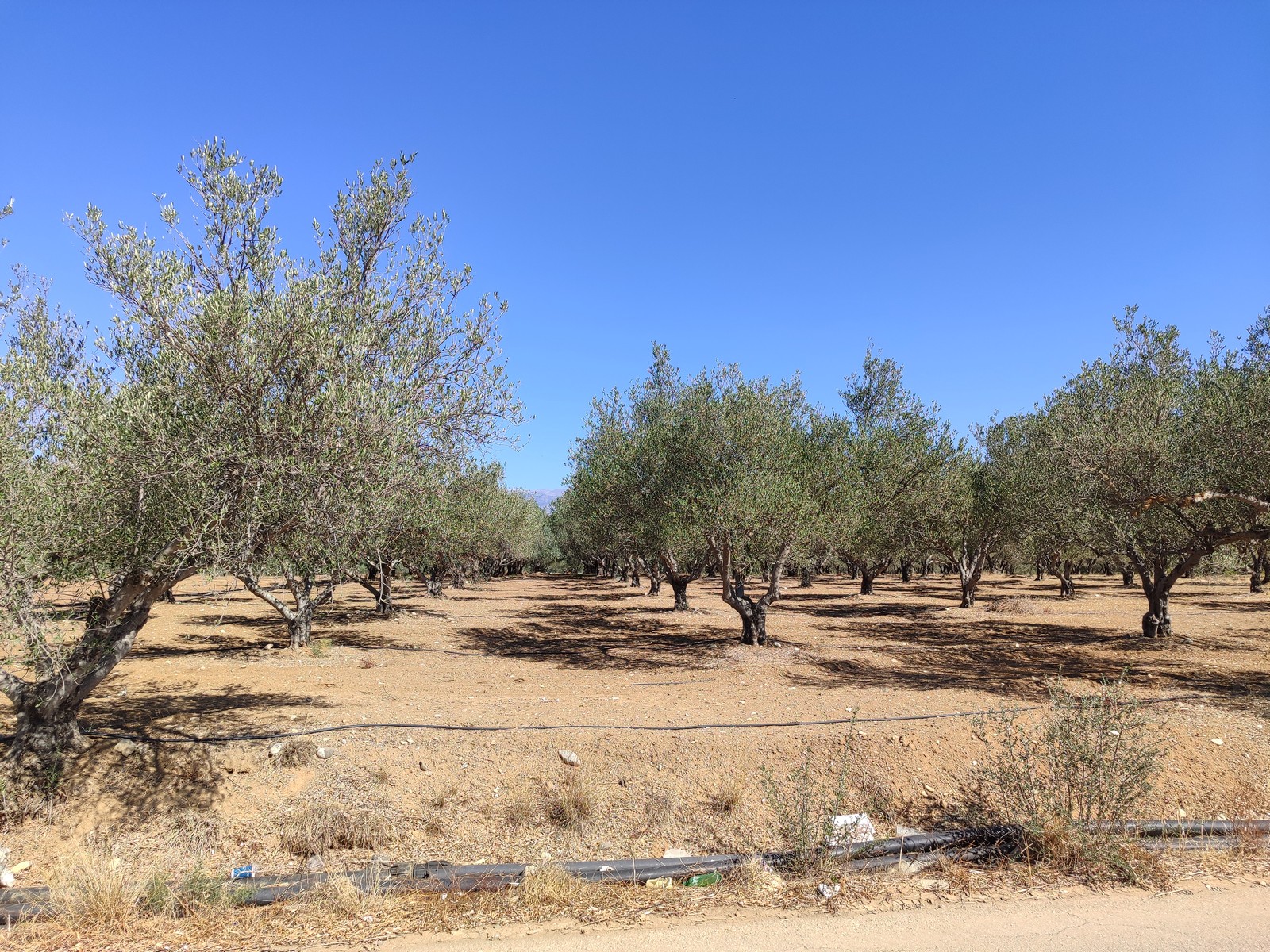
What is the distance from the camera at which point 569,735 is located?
394 inches

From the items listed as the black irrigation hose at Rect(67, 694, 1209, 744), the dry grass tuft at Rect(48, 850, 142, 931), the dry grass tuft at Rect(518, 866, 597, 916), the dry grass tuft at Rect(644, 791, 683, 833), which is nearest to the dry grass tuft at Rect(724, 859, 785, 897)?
the dry grass tuft at Rect(518, 866, 597, 916)

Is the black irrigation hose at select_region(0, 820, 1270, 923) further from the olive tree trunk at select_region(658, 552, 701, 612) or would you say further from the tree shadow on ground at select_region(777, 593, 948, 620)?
the tree shadow on ground at select_region(777, 593, 948, 620)

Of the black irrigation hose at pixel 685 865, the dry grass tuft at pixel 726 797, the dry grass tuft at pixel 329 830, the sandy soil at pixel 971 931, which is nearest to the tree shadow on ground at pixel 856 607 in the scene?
A: the dry grass tuft at pixel 726 797

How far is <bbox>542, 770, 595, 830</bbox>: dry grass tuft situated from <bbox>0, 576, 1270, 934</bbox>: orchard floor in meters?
0.06

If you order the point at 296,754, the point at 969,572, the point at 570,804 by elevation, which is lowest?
the point at 570,804

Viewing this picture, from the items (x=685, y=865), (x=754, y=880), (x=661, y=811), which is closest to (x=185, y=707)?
(x=661, y=811)

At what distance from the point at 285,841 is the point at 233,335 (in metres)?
6.07

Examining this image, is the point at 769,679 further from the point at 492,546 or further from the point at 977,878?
the point at 492,546

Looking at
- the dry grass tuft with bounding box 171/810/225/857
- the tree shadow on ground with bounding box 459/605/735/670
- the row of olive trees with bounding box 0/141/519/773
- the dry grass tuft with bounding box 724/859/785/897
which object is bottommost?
the tree shadow on ground with bounding box 459/605/735/670

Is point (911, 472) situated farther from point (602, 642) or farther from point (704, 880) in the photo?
point (704, 880)

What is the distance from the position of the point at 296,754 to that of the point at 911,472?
27140 mm

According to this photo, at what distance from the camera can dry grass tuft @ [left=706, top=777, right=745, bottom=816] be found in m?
8.59

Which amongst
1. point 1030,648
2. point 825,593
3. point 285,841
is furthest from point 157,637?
point 825,593

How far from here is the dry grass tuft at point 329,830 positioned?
7.80 meters
